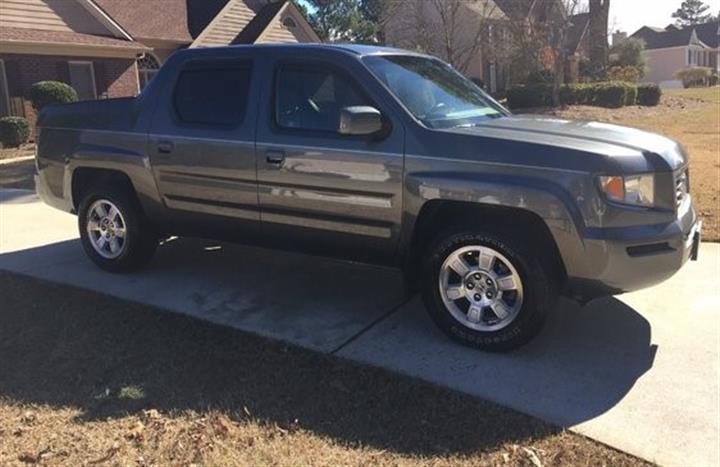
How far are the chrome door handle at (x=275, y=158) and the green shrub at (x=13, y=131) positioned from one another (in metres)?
15.8

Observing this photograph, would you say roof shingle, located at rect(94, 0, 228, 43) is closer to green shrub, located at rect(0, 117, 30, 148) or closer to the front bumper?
green shrub, located at rect(0, 117, 30, 148)

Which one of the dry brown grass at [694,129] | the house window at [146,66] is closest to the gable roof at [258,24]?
the house window at [146,66]

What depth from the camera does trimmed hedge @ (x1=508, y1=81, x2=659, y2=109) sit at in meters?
28.2

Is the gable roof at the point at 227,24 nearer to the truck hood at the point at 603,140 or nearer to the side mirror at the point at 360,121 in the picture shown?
the side mirror at the point at 360,121

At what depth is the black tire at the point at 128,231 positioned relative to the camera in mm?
6051

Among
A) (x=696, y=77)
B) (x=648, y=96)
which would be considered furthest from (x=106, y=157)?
(x=696, y=77)

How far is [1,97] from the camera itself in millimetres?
20094

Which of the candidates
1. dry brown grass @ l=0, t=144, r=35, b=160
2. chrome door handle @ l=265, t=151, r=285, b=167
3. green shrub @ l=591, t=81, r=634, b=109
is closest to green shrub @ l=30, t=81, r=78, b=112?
dry brown grass @ l=0, t=144, r=35, b=160

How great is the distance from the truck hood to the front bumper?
0.37 meters

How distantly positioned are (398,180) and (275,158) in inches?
39.7

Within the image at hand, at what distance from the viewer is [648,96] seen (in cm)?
3067

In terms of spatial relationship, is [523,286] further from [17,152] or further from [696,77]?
[696,77]

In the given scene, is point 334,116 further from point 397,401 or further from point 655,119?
point 655,119

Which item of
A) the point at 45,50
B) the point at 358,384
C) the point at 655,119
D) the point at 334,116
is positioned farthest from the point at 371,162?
the point at 655,119
